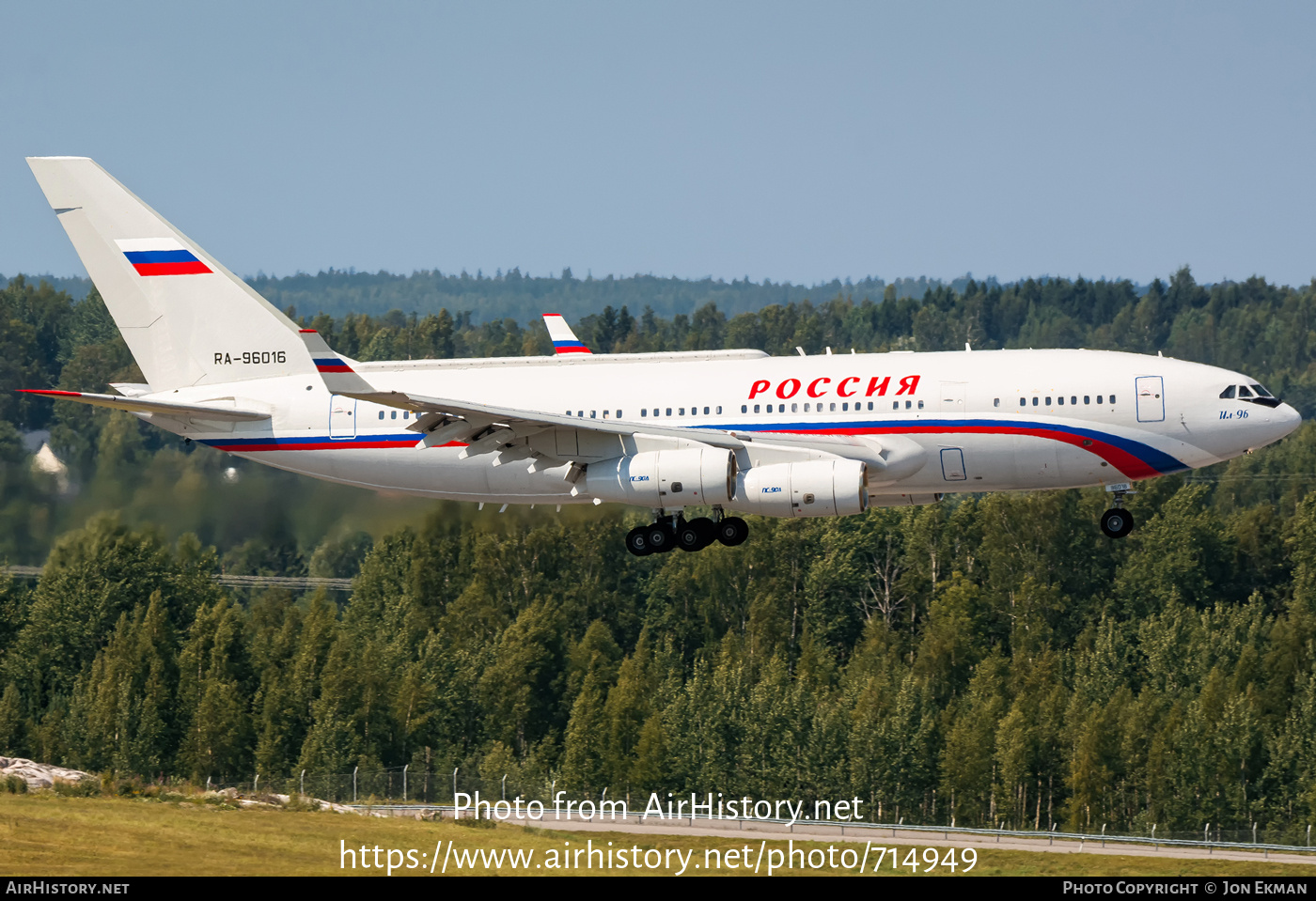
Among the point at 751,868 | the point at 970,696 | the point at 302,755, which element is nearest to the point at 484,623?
the point at 302,755

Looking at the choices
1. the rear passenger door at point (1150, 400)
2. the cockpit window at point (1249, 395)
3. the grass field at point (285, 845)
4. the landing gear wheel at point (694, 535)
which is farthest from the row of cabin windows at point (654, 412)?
the grass field at point (285, 845)

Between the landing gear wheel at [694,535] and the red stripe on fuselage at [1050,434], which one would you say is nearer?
the red stripe on fuselage at [1050,434]

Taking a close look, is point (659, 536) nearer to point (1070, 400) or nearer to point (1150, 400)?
point (1070, 400)

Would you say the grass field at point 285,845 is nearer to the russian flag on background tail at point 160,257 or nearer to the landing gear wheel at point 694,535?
the landing gear wheel at point 694,535

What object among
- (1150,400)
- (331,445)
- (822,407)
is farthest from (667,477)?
(1150,400)

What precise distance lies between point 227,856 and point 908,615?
7108 cm

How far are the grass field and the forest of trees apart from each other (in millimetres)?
8767

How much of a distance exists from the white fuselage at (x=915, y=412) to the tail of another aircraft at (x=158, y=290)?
170 inches

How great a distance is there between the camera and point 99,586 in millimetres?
105562

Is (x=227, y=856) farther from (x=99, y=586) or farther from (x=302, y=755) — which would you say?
(x=99, y=586)

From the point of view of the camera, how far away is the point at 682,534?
4709cm

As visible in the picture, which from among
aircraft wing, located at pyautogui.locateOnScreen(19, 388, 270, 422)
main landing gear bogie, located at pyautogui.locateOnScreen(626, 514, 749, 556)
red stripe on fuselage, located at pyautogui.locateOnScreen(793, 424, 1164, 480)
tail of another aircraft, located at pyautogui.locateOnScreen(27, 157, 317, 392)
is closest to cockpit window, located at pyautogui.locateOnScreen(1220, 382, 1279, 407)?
red stripe on fuselage, located at pyautogui.locateOnScreen(793, 424, 1164, 480)

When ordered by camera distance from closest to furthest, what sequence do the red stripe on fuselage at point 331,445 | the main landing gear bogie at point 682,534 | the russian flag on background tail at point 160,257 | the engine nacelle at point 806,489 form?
1. the engine nacelle at point 806,489
2. the main landing gear bogie at point 682,534
3. the red stripe on fuselage at point 331,445
4. the russian flag on background tail at point 160,257

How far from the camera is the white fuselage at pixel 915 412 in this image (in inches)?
1779
